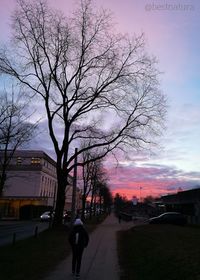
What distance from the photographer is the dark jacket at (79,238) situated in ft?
44.8

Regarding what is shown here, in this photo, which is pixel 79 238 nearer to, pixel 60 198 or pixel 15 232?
pixel 60 198

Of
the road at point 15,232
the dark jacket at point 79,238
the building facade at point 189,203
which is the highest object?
the building facade at point 189,203

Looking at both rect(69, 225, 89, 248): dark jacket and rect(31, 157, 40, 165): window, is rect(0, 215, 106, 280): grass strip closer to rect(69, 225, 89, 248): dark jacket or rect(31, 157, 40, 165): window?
rect(69, 225, 89, 248): dark jacket

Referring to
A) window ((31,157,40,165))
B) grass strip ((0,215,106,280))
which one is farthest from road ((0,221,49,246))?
window ((31,157,40,165))

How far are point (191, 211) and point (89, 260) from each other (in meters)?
46.7

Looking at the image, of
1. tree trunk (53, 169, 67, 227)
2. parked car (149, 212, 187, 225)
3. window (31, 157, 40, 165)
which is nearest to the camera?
tree trunk (53, 169, 67, 227)

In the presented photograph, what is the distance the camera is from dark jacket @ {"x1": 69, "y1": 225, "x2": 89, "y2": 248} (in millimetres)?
13648

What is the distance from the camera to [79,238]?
→ 13.7 metres

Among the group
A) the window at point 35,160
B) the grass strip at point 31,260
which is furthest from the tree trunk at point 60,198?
the window at point 35,160

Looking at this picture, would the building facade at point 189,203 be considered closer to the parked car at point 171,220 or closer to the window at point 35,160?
the parked car at point 171,220

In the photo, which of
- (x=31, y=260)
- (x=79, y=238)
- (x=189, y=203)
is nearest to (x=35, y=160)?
(x=189, y=203)

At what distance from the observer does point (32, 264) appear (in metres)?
15.6

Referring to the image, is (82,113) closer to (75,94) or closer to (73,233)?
(75,94)

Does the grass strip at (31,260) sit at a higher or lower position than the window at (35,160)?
lower
